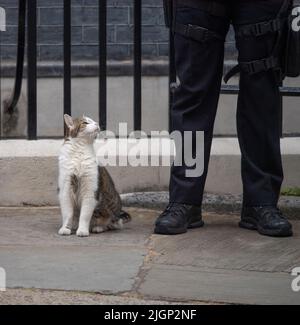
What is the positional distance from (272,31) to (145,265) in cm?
139

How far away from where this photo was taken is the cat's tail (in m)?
5.33

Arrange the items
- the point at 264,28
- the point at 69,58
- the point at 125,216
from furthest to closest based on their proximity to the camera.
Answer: the point at 69,58
the point at 125,216
the point at 264,28

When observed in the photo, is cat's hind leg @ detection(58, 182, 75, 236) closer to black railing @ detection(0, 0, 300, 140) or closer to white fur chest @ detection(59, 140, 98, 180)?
white fur chest @ detection(59, 140, 98, 180)

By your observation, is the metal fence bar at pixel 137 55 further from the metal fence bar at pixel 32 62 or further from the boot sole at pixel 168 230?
the boot sole at pixel 168 230

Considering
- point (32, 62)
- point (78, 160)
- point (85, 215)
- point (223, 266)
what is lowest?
point (223, 266)

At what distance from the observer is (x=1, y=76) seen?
8.92 metres

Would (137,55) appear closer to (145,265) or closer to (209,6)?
(209,6)

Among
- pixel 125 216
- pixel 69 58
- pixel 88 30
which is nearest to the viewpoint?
pixel 125 216

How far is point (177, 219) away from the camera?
5078 millimetres

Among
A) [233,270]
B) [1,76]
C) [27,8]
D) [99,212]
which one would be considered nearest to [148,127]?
[1,76]

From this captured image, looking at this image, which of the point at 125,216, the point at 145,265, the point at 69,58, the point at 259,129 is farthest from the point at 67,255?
the point at 69,58

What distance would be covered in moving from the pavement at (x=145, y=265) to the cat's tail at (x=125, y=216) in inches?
1.6

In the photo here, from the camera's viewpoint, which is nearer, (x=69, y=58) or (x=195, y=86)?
(x=195, y=86)

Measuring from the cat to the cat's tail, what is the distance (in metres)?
0.08
